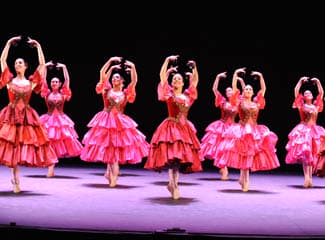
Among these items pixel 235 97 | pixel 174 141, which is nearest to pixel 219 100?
pixel 235 97

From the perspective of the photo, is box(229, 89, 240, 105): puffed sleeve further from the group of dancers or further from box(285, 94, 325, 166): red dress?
box(285, 94, 325, 166): red dress

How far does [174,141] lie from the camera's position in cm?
622

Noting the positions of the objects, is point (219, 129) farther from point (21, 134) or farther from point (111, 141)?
point (21, 134)

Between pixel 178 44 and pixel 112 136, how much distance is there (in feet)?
9.29

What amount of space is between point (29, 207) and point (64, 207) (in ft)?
1.02

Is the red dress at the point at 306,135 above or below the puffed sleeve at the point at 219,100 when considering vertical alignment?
below

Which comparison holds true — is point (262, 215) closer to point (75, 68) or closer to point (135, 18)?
point (135, 18)

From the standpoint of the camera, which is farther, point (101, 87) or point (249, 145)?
point (101, 87)

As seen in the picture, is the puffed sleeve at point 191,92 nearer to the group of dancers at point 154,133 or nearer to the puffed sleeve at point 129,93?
the group of dancers at point 154,133

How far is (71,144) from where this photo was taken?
28.3 ft

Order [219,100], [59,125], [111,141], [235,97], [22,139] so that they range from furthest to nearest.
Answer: [219,100], [59,125], [235,97], [111,141], [22,139]

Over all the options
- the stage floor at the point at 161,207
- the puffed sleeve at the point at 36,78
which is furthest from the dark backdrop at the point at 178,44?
the puffed sleeve at the point at 36,78

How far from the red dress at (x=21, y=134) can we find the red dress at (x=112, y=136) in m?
0.96

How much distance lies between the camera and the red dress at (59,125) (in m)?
8.49
